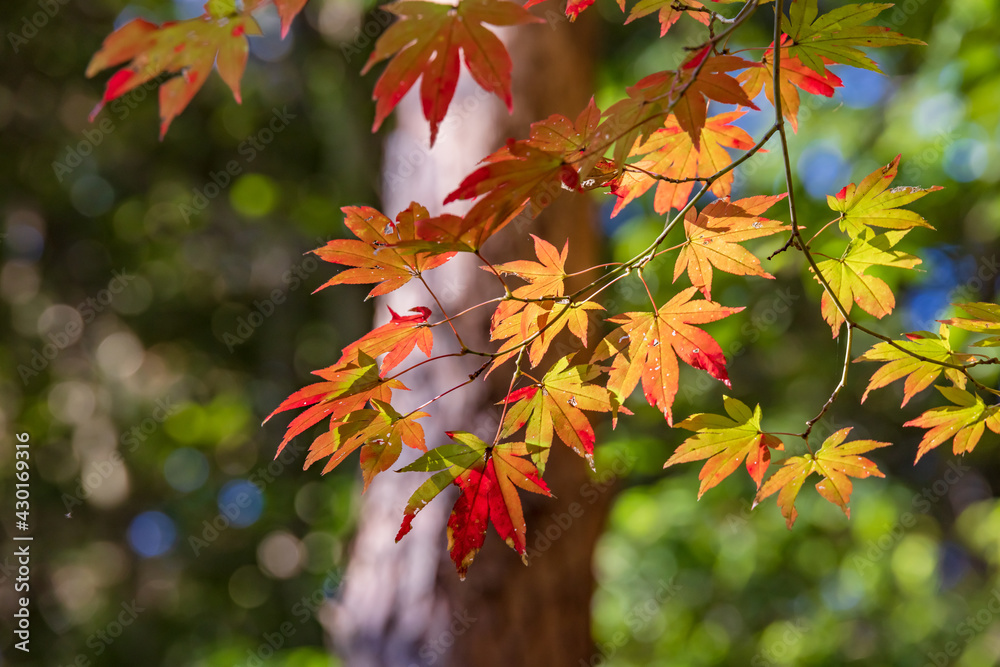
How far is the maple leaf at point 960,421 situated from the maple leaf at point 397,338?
1.93ft

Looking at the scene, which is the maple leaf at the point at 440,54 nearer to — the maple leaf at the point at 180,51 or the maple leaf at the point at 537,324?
the maple leaf at the point at 180,51

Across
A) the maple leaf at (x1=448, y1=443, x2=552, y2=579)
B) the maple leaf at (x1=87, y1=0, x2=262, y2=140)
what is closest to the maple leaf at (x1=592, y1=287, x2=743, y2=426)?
the maple leaf at (x1=448, y1=443, x2=552, y2=579)

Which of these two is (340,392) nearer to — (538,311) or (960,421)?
(538,311)

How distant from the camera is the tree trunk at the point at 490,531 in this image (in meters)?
1.55

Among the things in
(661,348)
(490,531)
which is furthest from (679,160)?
(490,531)

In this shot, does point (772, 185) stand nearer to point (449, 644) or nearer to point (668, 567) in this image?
point (668, 567)

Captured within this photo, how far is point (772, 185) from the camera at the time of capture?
2.62 m

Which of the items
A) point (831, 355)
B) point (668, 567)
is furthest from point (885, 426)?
point (668, 567)

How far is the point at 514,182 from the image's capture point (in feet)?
1.68

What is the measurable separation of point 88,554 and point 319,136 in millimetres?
3750

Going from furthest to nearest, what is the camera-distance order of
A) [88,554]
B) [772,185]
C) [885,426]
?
1. [88,554]
2. [885,426]
3. [772,185]

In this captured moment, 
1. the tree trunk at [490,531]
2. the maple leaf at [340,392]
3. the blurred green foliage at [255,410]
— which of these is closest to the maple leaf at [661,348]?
the maple leaf at [340,392]

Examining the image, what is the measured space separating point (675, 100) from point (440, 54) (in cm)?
20

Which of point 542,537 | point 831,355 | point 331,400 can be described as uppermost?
point 331,400
